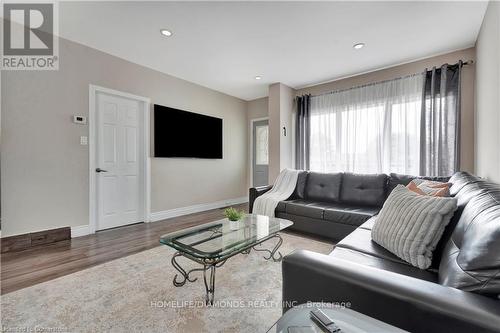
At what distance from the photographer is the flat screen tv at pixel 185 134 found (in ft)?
12.7

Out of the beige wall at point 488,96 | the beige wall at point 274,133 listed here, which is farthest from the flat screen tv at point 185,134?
the beige wall at point 488,96

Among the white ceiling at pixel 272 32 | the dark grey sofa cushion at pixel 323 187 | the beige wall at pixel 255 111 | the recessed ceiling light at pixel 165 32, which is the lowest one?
the dark grey sofa cushion at pixel 323 187

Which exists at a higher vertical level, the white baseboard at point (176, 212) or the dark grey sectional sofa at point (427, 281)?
the dark grey sectional sofa at point (427, 281)

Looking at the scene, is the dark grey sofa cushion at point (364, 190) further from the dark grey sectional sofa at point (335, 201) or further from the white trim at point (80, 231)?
the white trim at point (80, 231)

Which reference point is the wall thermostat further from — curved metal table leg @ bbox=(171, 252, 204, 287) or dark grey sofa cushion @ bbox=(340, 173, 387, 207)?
dark grey sofa cushion @ bbox=(340, 173, 387, 207)

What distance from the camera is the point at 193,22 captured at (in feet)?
8.20

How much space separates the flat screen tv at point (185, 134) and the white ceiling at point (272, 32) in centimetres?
80

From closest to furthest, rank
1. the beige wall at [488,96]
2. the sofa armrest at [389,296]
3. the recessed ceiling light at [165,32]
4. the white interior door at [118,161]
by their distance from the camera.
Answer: the sofa armrest at [389,296], the beige wall at [488,96], the recessed ceiling light at [165,32], the white interior door at [118,161]

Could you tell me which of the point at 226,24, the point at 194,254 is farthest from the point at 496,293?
the point at 226,24

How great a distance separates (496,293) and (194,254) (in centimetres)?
144

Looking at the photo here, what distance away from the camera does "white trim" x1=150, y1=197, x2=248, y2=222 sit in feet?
12.6

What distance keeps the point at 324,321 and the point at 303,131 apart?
4153mm

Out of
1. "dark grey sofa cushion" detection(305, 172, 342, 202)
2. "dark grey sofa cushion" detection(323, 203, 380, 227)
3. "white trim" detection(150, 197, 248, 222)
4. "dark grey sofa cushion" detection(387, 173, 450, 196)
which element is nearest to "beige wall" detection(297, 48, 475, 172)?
"dark grey sofa cushion" detection(387, 173, 450, 196)

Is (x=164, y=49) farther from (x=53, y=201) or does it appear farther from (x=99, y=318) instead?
(x=99, y=318)
